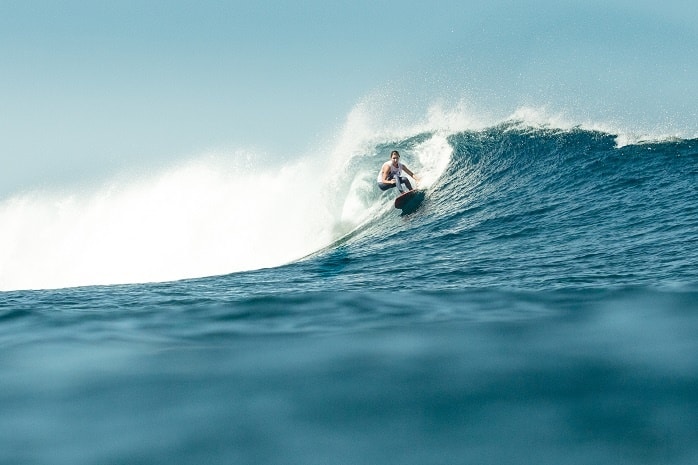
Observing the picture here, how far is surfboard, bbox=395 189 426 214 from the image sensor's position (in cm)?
1537

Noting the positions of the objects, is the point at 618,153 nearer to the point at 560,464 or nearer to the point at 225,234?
the point at 225,234

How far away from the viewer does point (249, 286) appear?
762cm

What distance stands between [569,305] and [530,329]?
35.4 inches

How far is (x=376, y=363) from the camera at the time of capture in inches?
171

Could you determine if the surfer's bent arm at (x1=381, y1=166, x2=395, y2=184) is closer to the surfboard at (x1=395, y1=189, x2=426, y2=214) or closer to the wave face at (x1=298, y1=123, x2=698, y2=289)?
the surfboard at (x1=395, y1=189, x2=426, y2=214)

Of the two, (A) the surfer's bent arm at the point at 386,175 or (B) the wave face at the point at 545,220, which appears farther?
(A) the surfer's bent arm at the point at 386,175

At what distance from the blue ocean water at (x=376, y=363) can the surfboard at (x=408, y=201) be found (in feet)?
19.2

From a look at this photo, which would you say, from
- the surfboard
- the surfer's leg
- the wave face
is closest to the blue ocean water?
the wave face

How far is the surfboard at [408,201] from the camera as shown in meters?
15.4

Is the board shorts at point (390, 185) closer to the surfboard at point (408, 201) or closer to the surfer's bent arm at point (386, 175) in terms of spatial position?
the surfer's bent arm at point (386, 175)

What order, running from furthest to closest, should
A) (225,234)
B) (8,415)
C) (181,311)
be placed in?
(225,234) < (181,311) < (8,415)

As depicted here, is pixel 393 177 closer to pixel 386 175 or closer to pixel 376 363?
pixel 386 175

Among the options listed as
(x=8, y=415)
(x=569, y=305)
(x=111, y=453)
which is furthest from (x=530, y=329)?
(x=8, y=415)

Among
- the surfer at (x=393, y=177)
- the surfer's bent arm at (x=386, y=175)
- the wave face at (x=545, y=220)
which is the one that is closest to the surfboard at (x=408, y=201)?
the surfer at (x=393, y=177)
